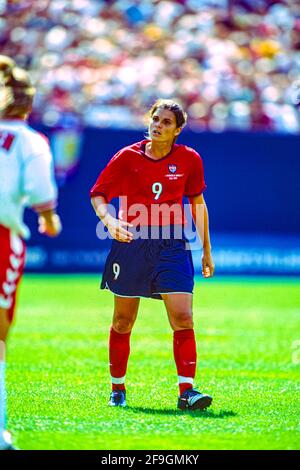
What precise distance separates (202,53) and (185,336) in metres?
13.9

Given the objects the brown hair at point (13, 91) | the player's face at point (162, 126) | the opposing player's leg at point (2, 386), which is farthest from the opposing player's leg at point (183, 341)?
the brown hair at point (13, 91)

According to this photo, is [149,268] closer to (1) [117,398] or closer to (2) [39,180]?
(1) [117,398]

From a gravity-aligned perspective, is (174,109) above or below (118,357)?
above

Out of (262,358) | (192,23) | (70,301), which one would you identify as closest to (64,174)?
(70,301)

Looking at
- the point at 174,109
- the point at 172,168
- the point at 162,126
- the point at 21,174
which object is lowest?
the point at 21,174

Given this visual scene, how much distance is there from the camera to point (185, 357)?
660 centimetres

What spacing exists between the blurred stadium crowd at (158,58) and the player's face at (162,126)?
10.5m

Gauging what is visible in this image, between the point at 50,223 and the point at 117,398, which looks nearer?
the point at 50,223

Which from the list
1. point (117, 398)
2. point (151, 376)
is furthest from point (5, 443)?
point (151, 376)

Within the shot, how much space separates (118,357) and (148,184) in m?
1.19

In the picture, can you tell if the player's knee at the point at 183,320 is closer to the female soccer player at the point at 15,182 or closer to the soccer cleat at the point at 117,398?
the soccer cleat at the point at 117,398

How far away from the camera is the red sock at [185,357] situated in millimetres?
6590

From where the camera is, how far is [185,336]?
6633 mm

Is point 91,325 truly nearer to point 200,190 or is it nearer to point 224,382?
point 224,382
